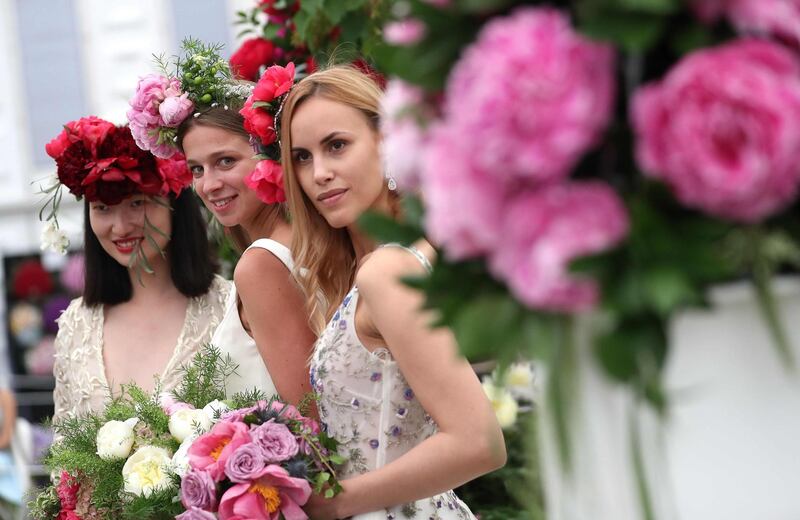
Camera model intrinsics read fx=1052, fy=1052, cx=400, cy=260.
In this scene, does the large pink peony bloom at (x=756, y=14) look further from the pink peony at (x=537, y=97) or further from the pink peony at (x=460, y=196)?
the pink peony at (x=460, y=196)

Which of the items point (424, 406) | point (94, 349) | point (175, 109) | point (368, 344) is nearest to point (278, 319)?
point (368, 344)

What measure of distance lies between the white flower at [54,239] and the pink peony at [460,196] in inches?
114

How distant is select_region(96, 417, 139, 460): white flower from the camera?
2355 mm

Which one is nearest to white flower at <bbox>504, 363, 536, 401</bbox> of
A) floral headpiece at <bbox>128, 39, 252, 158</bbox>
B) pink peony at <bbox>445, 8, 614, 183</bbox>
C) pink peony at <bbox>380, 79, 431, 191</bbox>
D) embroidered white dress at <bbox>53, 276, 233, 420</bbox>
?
embroidered white dress at <bbox>53, 276, 233, 420</bbox>

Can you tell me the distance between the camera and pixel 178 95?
10.6 feet

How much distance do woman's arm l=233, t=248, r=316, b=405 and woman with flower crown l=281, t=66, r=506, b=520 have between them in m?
0.07

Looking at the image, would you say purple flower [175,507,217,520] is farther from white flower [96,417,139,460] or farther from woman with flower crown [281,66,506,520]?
white flower [96,417,139,460]

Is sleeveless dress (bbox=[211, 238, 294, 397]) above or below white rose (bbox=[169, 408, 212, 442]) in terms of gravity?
below

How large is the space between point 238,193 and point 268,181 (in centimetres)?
27

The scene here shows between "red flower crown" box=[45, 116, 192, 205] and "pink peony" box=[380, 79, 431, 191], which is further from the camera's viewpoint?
"red flower crown" box=[45, 116, 192, 205]

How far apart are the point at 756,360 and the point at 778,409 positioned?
0.06 m

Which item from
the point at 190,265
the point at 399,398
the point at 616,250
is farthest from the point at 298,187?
the point at 616,250

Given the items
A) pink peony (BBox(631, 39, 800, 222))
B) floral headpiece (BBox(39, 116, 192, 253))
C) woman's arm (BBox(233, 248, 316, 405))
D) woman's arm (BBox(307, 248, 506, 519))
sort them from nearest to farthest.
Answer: pink peony (BBox(631, 39, 800, 222))
woman's arm (BBox(307, 248, 506, 519))
woman's arm (BBox(233, 248, 316, 405))
floral headpiece (BBox(39, 116, 192, 253))

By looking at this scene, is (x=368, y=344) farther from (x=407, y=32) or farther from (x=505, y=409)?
(x=505, y=409)
